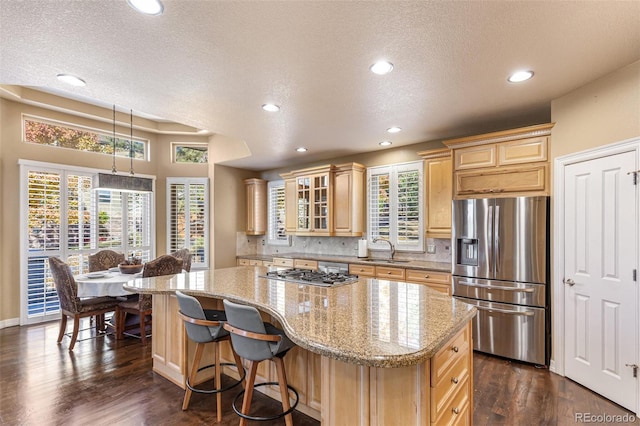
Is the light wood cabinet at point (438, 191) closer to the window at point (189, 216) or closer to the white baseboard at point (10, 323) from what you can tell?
the window at point (189, 216)

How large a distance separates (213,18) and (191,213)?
15.8 feet

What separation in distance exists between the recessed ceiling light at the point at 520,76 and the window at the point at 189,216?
5215 mm

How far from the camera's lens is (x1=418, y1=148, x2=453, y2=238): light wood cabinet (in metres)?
3.99

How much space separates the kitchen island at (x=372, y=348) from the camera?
132cm

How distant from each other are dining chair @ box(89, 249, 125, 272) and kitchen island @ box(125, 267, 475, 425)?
2.62 m

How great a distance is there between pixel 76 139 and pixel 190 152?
5.92ft

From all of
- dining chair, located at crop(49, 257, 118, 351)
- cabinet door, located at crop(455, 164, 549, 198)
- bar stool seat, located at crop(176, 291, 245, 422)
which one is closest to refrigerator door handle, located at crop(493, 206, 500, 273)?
cabinet door, located at crop(455, 164, 549, 198)

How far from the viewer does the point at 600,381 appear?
2555 mm

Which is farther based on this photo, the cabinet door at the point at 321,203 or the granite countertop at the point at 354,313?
the cabinet door at the point at 321,203

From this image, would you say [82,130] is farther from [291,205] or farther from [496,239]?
[496,239]

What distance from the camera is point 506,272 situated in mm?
3201

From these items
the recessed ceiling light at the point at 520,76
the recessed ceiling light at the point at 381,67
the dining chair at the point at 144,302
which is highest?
the recessed ceiling light at the point at 520,76

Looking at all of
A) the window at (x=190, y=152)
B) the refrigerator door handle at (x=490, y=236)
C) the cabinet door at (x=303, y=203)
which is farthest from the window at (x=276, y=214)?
the refrigerator door handle at (x=490, y=236)

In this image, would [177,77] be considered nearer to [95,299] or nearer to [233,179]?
[95,299]
